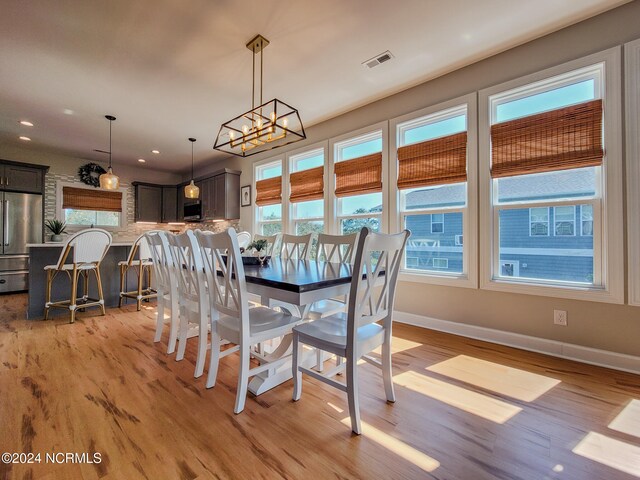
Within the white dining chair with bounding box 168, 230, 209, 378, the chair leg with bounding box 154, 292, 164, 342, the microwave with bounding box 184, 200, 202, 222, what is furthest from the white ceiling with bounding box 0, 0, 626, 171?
the microwave with bounding box 184, 200, 202, 222

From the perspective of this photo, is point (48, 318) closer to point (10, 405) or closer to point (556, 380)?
point (10, 405)

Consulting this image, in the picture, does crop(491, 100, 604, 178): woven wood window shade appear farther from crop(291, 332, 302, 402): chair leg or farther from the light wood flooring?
crop(291, 332, 302, 402): chair leg

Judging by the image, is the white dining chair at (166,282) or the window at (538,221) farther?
the window at (538,221)

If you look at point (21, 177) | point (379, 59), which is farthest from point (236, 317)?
point (21, 177)

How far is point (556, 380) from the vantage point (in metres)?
1.97

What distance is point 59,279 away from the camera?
370cm

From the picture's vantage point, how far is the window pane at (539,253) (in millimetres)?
2326

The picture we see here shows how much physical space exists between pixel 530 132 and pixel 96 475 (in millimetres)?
3649

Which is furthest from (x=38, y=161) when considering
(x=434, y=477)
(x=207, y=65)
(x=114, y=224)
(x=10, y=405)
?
(x=434, y=477)

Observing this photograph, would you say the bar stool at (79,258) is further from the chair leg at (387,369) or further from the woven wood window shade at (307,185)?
the chair leg at (387,369)

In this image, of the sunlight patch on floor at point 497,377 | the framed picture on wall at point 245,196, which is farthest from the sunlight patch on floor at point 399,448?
the framed picture on wall at point 245,196

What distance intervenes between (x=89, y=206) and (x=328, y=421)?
6969mm

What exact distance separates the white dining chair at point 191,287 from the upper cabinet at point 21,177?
4936 mm

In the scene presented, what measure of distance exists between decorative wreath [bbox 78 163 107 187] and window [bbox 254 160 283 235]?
12.1 ft
